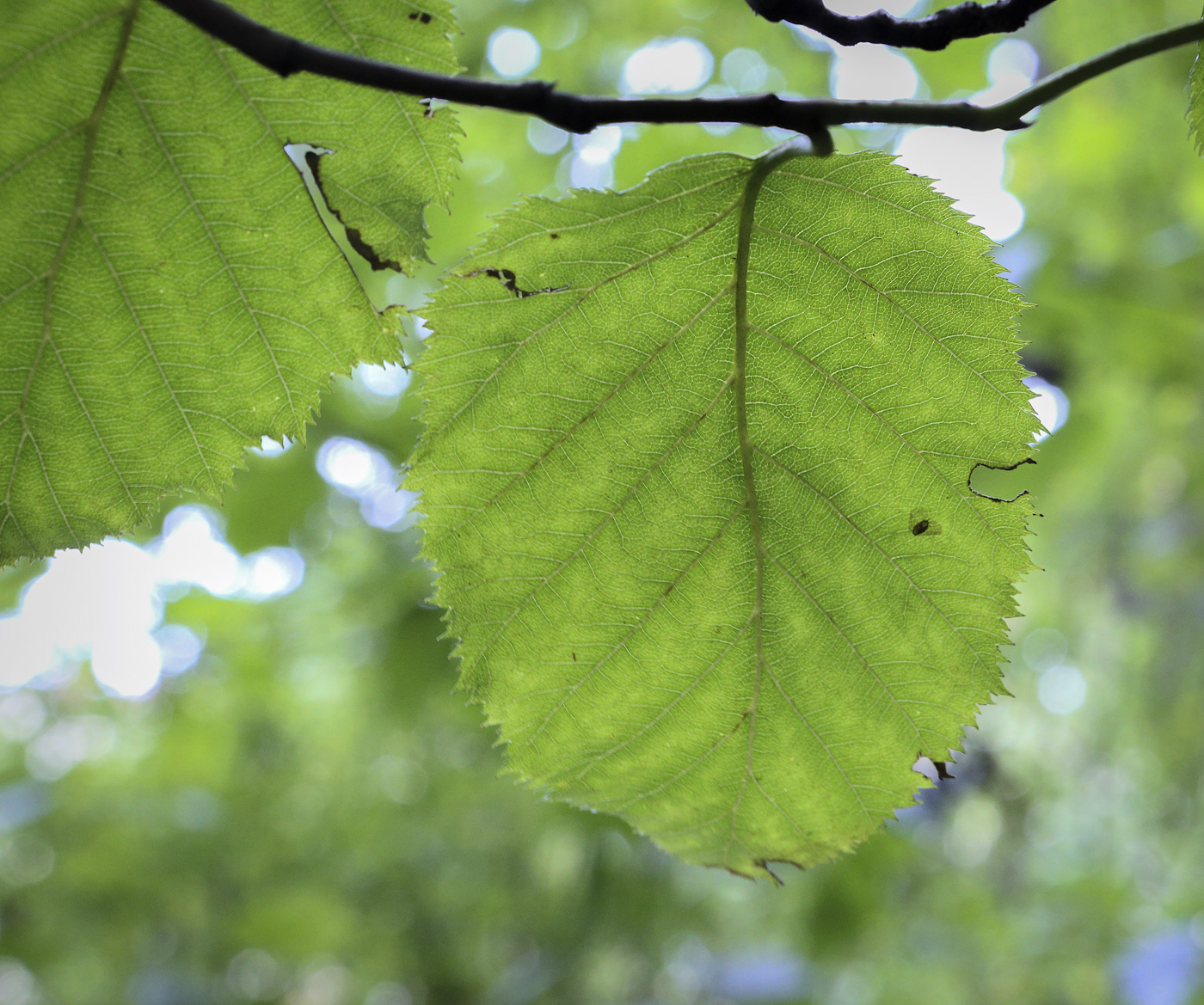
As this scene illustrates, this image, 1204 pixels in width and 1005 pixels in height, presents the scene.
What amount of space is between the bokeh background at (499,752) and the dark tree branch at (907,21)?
0.97 feet

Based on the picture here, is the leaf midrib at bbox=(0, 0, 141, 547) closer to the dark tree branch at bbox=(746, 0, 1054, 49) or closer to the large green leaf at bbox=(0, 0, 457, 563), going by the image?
the large green leaf at bbox=(0, 0, 457, 563)

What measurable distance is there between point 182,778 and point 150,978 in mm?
908

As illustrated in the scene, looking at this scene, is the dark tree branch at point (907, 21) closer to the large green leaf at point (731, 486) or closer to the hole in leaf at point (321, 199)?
the large green leaf at point (731, 486)

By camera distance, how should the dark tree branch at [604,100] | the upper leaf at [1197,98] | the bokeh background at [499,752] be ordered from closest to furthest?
the dark tree branch at [604,100] < the upper leaf at [1197,98] < the bokeh background at [499,752]

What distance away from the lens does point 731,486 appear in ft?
1.95

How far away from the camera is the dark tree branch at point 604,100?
336 mm

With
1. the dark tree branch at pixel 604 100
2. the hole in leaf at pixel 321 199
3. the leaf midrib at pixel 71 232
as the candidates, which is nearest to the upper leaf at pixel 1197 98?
the dark tree branch at pixel 604 100

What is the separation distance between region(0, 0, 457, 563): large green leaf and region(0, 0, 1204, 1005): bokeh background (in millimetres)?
75

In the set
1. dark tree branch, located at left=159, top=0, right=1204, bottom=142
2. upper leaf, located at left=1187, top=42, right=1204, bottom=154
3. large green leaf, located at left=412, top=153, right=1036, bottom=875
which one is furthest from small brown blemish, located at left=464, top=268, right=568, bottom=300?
upper leaf, located at left=1187, top=42, right=1204, bottom=154

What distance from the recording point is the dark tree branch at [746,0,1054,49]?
16.9 inches

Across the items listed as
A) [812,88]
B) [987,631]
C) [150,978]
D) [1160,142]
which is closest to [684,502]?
[987,631]

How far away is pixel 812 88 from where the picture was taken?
2.38 meters

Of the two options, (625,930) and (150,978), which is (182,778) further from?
(625,930)

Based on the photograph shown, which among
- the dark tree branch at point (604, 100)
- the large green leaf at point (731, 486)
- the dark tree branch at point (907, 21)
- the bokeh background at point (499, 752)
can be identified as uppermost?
the dark tree branch at point (907, 21)
